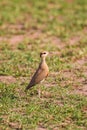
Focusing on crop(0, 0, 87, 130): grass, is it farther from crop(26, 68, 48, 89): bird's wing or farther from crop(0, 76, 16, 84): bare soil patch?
crop(26, 68, 48, 89): bird's wing

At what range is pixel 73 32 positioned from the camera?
1335cm

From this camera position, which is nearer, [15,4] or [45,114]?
[45,114]

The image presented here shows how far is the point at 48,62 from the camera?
10727 millimetres

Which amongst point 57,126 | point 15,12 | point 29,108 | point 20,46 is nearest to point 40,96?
point 29,108

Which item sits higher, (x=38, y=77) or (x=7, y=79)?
(x=38, y=77)

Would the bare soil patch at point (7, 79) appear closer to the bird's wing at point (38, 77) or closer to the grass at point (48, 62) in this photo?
the grass at point (48, 62)

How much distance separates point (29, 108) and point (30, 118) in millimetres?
375

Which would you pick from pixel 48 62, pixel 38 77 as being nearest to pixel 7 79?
pixel 48 62

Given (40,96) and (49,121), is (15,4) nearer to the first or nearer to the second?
(40,96)

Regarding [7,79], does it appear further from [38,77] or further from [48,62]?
[38,77]

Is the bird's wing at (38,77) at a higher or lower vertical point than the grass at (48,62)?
higher

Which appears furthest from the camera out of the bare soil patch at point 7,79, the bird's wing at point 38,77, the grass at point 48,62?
the bare soil patch at point 7,79

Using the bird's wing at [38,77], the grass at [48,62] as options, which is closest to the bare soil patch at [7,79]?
the grass at [48,62]

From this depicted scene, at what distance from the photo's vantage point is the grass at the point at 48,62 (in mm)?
7781
